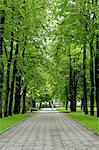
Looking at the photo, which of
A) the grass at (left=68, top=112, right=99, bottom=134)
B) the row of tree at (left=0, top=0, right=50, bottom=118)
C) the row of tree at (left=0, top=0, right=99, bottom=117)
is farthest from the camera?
the row of tree at (left=0, top=0, right=99, bottom=117)

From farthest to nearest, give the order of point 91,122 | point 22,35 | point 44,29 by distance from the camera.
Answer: point 44,29, point 22,35, point 91,122

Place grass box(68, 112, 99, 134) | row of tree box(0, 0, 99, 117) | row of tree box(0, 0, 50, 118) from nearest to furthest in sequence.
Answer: grass box(68, 112, 99, 134)
row of tree box(0, 0, 50, 118)
row of tree box(0, 0, 99, 117)

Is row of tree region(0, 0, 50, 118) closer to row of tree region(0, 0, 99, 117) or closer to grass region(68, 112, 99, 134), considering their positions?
row of tree region(0, 0, 99, 117)

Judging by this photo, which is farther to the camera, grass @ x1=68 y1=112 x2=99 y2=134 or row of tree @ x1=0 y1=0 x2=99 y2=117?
row of tree @ x1=0 y1=0 x2=99 y2=117

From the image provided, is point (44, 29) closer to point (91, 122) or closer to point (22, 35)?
point (22, 35)

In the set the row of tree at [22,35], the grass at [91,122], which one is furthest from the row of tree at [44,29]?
the grass at [91,122]

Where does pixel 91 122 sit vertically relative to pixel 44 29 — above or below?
below

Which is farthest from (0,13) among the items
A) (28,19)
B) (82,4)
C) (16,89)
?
(16,89)

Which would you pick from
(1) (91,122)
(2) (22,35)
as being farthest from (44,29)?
(1) (91,122)

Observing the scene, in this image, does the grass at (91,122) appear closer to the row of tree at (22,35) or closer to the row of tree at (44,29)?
the row of tree at (44,29)

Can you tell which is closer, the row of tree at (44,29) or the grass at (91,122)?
the grass at (91,122)

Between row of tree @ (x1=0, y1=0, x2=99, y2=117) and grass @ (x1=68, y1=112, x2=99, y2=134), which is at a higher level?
row of tree @ (x1=0, y1=0, x2=99, y2=117)

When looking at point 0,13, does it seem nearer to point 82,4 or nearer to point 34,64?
point 82,4

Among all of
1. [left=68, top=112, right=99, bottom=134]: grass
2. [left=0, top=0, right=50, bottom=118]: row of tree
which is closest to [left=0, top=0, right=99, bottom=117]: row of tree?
[left=0, top=0, right=50, bottom=118]: row of tree
